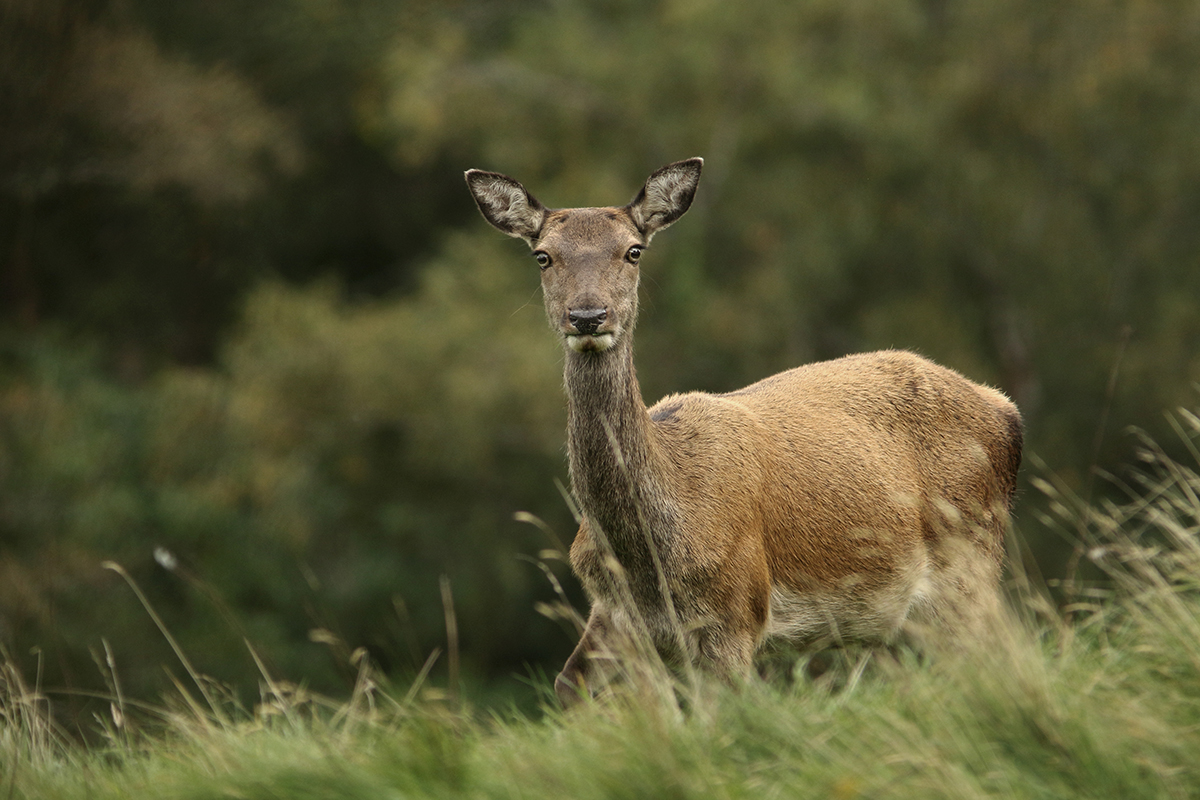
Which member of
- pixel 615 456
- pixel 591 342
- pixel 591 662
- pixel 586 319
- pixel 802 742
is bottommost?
pixel 591 662

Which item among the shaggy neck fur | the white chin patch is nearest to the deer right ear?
the shaggy neck fur

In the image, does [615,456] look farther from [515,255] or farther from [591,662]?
[515,255]

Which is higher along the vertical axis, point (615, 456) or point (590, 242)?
point (590, 242)

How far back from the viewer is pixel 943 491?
6.91 m

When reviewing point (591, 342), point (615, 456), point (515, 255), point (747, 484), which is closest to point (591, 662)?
point (615, 456)

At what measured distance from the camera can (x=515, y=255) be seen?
22.2 metres

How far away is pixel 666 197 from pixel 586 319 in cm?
122

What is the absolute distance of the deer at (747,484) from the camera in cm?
589

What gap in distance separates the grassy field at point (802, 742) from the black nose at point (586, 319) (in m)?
1.65

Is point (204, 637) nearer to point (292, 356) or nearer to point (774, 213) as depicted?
point (292, 356)

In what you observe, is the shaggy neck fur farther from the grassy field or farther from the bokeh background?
the bokeh background

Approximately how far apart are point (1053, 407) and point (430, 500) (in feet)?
31.8

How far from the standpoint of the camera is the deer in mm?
5891

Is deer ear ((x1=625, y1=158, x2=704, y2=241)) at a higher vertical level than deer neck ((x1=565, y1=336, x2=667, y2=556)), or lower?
higher
